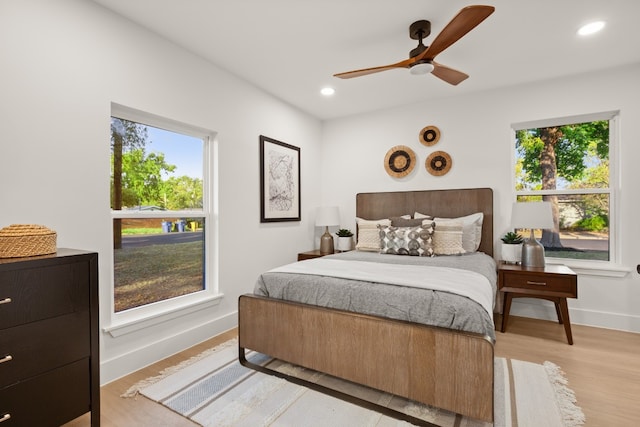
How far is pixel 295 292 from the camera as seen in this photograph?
2.17 m

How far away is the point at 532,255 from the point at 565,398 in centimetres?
140

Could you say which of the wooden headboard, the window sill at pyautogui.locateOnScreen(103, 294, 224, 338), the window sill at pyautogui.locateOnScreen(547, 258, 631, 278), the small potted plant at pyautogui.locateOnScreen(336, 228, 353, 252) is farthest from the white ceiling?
the window sill at pyautogui.locateOnScreen(103, 294, 224, 338)

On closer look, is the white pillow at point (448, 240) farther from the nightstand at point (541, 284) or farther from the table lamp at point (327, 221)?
the table lamp at point (327, 221)

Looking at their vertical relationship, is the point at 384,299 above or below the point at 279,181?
below

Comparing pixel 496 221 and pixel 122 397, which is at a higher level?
pixel 496 221

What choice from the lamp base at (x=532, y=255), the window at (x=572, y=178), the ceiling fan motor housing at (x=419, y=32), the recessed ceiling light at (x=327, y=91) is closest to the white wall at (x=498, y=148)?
the window at (x=572, y=178)

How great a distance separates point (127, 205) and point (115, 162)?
0.32 meters

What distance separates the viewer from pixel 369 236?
3.52 meters

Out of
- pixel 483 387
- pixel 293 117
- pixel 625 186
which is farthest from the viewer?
pixel 293 117

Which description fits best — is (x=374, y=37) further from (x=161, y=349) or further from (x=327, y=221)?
(x=161, y=349)

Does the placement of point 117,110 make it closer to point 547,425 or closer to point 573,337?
point 547,425

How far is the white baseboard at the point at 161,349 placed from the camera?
83.0 inches

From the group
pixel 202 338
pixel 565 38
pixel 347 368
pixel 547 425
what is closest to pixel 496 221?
pixel 565 38

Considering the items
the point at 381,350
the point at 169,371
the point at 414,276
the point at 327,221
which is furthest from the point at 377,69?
the point at 169,371
